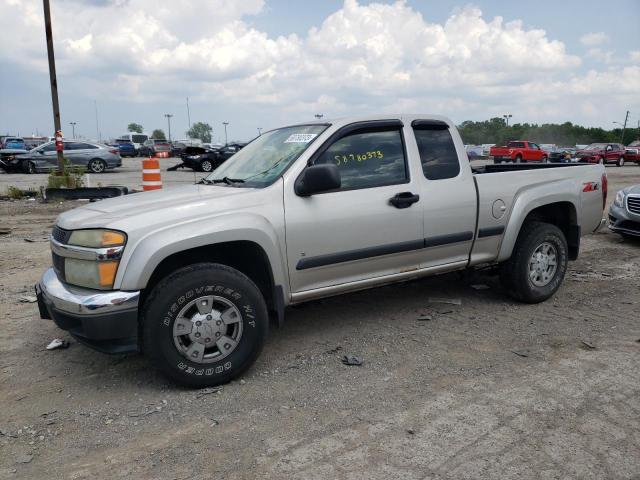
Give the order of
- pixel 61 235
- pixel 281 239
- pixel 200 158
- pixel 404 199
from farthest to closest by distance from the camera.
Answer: pixel 200 158 → pixel 404 199 → pixel 281 239 → pixel 61 235

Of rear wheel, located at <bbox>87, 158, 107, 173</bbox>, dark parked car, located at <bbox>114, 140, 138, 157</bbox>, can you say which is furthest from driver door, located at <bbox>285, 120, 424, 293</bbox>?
dark parked car, located at <bbox>114, 140, 138, 157</bbox>

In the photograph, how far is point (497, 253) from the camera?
16.0 feet

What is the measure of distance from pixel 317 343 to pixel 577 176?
3183 mm

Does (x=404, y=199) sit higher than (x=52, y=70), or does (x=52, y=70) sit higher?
(x=52, y=70)

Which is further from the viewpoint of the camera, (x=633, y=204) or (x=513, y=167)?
(x=633, y=204)

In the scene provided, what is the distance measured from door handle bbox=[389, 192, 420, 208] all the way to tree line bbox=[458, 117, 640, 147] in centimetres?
8003

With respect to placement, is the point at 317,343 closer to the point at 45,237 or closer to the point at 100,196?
the point at 45,237

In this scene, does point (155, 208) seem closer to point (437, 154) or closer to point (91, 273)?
point (91, 273)

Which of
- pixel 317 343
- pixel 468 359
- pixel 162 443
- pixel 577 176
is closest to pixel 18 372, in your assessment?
pixel 162 443

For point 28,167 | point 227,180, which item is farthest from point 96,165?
point 227,180

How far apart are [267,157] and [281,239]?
901 millimetres

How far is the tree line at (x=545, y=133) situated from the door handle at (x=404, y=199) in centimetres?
8003

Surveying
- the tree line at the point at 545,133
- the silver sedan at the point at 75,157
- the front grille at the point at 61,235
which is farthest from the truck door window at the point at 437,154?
the tree line at the point at 545,133

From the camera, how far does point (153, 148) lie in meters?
44.3
